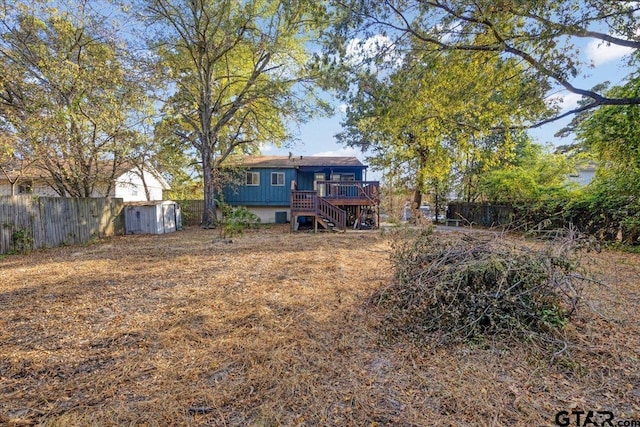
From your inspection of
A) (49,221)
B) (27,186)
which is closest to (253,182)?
(27,186)

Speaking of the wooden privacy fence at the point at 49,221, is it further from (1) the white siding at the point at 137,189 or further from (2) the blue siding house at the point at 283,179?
(2) the blue siding house at the point at 283,179

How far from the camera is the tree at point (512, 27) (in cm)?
552

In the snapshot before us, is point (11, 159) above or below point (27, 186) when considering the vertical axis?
above

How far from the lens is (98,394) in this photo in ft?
7.26

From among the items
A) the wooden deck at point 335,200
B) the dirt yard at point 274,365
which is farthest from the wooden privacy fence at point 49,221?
the wooden deck at point 335,200

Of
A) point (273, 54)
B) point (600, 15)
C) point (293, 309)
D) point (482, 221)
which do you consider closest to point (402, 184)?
point (482, 221)

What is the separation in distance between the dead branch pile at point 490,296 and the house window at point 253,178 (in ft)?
53.6

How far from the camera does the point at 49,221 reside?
9266 mm

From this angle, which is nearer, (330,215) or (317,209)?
(317,209)

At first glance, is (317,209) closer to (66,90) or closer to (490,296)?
(66,90)

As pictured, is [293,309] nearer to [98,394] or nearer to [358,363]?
[358,363]

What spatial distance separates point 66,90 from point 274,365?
1102 centimetres

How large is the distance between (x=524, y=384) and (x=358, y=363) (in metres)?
1.28

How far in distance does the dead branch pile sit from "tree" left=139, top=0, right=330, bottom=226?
1154cm
